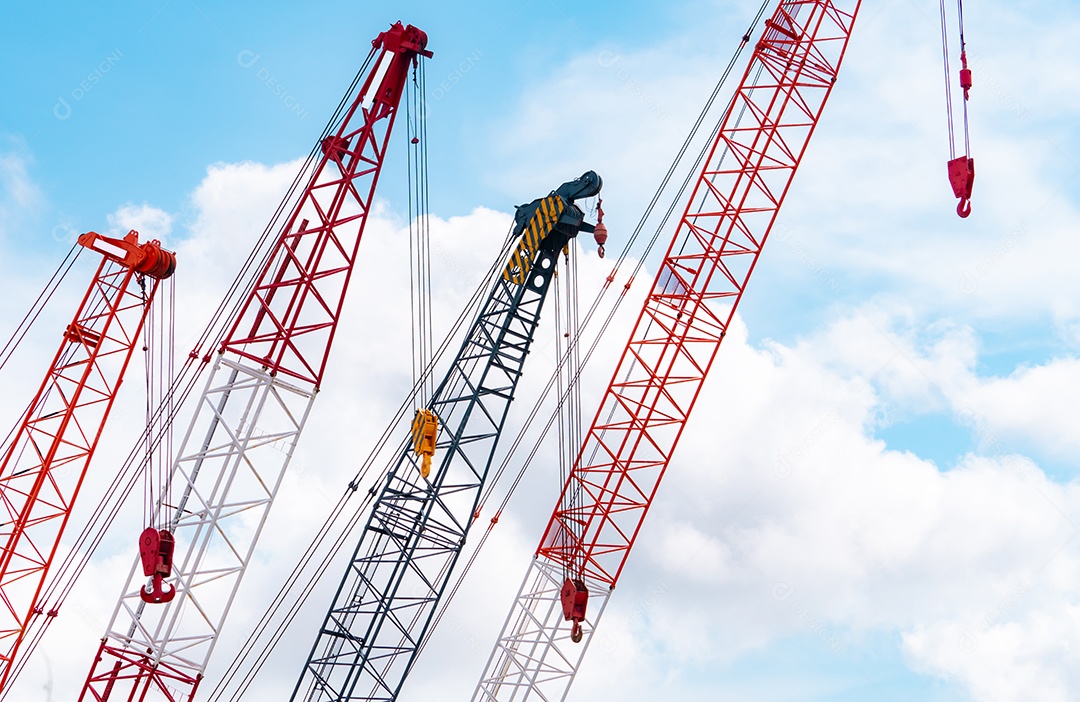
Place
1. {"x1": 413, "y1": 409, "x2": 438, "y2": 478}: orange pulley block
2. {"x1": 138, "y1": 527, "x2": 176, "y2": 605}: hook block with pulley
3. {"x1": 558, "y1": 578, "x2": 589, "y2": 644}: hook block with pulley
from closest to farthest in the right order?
1. {"x1": 138, "y1": 527, "x2": 176, "y2": 605}: hook block with pulley
2. {"x1": 558, "y1": 578, "x2": 589, "y2": 644}: hook block with pulley
3. {"x1": 413, "y1": 409, "x2": 438, "y2": 478}: orange pulley block

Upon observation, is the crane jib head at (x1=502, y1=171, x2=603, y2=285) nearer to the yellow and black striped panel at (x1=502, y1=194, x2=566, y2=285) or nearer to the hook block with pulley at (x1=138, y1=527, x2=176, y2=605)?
the yellow and black striped panel at (x1=502, y1=194, x2=566, y2=285)

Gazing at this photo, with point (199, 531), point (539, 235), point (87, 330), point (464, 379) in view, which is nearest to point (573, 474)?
point (464, 379)

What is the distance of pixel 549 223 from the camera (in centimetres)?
4719

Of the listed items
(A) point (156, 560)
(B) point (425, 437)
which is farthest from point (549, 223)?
(A) point (156, 560)

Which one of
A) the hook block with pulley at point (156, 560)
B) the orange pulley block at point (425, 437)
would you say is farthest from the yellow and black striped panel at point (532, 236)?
the hook block with pulley at point (156, 560)

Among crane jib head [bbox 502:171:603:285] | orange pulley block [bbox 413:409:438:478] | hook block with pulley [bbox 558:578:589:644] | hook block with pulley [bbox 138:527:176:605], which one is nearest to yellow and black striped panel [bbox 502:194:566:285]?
crane jib head [bbox 502:171:603:285]

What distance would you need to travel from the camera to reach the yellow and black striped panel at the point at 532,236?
47.1 m

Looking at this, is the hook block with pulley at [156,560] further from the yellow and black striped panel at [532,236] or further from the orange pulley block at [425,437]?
the yellow and black striped panel at [532,236]

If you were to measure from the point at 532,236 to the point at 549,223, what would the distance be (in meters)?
0.88

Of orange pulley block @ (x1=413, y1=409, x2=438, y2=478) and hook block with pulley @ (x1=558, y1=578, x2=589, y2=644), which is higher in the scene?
orange pulley block @ (x1=413, y1=409, x2=438, y2=478)

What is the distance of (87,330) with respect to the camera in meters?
47.0

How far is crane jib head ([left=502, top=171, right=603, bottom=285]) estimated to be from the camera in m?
46.6

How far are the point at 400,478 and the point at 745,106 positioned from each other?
18430 mm

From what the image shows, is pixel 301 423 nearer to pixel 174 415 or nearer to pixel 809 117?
pixel 174 415
